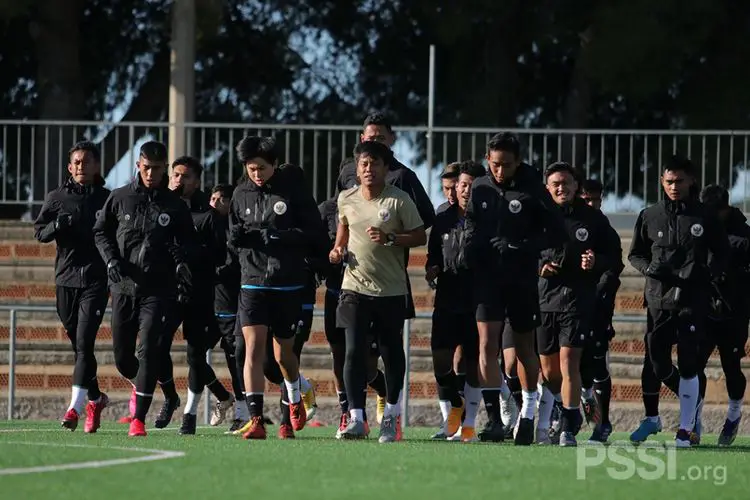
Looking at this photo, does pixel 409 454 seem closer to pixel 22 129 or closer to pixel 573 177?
pixel 573 177

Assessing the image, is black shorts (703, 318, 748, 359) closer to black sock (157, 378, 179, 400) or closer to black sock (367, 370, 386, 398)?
black sock (367, 370, 386, 398)

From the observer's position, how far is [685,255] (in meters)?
12.5

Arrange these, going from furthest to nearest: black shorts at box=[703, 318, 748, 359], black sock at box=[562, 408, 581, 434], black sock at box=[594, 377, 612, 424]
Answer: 1. black shorts at box=[703, 318, 748, 359]
2. black sock at box=[594, 377, 612, 424]
3. black sock at box=[562, 408, 581, 434]

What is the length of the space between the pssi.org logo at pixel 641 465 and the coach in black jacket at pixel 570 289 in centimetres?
62

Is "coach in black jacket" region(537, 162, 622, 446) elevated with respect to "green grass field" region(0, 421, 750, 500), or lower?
elevated

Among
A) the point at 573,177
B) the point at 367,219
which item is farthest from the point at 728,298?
the point at 367,219

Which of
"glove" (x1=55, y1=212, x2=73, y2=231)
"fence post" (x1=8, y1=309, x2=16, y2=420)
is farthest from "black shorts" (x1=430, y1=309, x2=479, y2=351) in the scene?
"fence post" (x1=8, y1=309, x2=16, y2=420)

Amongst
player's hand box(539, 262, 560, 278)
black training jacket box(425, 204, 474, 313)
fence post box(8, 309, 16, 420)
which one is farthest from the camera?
fence post box(8, 309, 16, 420)

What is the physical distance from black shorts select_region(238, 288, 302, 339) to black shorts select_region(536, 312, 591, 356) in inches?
63.4

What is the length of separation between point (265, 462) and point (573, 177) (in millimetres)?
3785

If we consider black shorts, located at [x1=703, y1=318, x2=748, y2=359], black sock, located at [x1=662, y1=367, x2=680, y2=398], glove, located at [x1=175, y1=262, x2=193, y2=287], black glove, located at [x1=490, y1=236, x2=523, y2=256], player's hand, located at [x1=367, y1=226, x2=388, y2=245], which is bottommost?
black sock, located at [x1=662, y1=367, x2=680, y2=398]

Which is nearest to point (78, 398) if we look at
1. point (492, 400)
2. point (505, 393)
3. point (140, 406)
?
point (140, 406)

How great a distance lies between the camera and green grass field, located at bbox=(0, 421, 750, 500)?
27.9ft

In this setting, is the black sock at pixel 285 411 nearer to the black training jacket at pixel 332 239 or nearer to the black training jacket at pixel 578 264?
Result: the black training jacket at pixel 332 239
